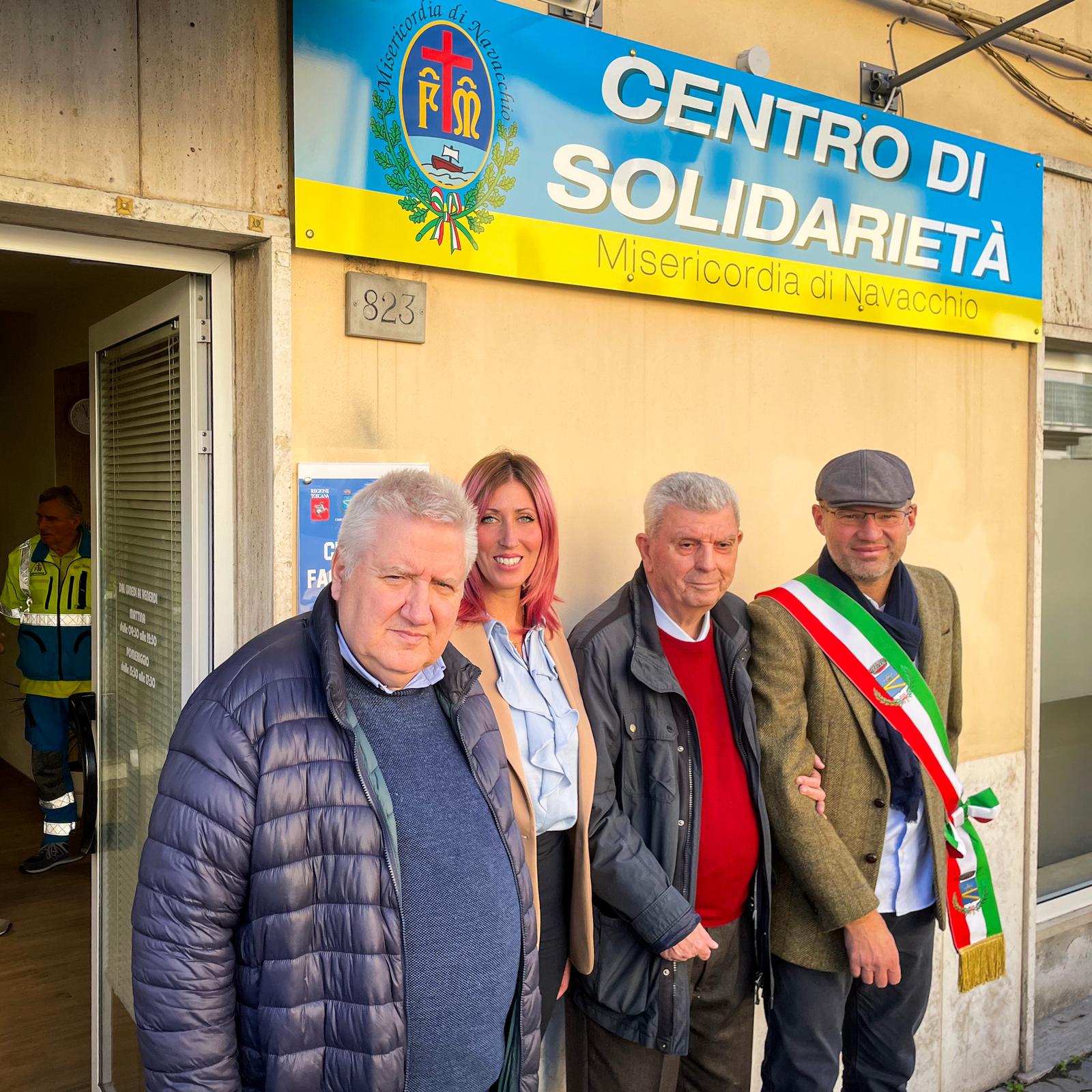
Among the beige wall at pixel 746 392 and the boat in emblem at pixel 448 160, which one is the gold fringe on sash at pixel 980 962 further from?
the boat in emblem at pixel 448 160

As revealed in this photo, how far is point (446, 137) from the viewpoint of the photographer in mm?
2555

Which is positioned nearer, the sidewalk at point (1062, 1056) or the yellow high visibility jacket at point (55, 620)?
the sidewalk at point (1062, 1056)

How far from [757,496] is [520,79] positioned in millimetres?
1446

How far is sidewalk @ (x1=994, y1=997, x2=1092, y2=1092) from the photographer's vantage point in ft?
12.7

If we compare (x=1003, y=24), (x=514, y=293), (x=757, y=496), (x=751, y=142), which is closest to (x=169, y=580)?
(x=514, y=293)

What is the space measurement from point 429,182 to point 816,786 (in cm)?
179

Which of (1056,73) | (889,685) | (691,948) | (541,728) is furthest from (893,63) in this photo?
(691,948)

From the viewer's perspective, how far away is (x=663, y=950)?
229 cm

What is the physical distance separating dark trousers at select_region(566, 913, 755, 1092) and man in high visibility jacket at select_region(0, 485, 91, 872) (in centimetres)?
420

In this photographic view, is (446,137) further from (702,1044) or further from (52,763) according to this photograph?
(52,763)

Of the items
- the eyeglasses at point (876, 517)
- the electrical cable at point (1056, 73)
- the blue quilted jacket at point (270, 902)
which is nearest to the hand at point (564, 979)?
the blue quilted jacket at point (270, 902)

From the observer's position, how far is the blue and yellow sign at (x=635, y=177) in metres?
2.45

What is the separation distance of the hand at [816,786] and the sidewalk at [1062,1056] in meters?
2.21

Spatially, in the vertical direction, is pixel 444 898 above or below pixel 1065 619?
below
